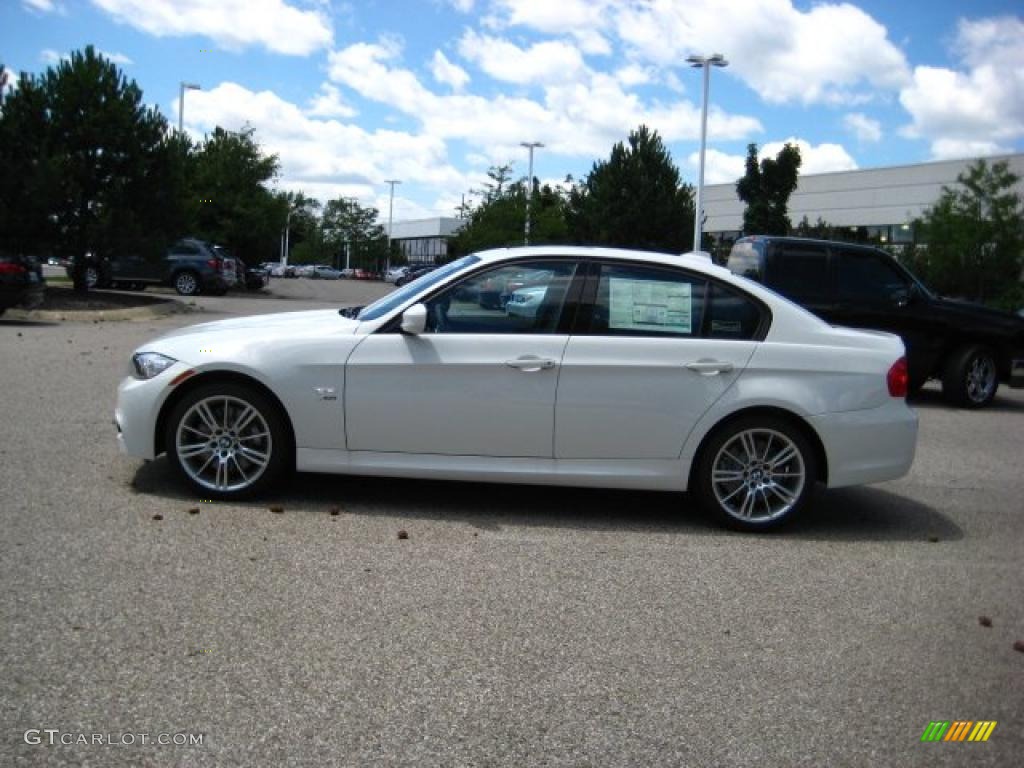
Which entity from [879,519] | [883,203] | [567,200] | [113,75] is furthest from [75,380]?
[883,203]

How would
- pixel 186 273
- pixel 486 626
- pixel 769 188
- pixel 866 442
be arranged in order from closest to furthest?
1. pixel 486 626
2. pixel 866 442
3. pixel 186 273
4. pixel 769 188

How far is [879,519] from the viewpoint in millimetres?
6461

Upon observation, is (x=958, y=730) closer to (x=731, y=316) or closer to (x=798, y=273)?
(x=731, y=316)

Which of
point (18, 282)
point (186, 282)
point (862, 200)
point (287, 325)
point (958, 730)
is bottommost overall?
point (958, 730)

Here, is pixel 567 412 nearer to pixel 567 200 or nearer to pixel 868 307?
pixel 868 307

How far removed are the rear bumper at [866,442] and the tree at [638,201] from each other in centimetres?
3080

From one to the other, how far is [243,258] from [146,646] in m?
36.9

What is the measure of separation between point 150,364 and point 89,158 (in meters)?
17.1

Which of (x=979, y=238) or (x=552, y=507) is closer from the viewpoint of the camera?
(x=552, y=507)

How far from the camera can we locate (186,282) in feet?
93.3

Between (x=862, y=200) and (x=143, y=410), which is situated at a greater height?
(x=862, y=200)

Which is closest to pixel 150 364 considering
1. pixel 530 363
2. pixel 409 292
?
pixel 409 292

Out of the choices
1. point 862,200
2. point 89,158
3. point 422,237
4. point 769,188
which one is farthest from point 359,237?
point 89,158

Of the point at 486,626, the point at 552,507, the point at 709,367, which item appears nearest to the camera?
the point at 486,626
